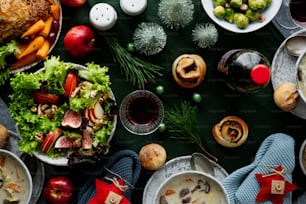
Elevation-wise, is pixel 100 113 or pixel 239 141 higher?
pixel 100 113

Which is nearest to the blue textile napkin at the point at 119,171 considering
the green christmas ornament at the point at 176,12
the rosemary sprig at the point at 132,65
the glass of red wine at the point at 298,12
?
the rosemary sprig at the point at 132,65

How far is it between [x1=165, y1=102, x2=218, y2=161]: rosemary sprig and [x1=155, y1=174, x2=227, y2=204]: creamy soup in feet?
0.46

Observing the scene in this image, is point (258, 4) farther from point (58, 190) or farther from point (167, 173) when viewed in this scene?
point (58, 190)

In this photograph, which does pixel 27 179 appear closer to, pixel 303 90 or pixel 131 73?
pixel 131 73

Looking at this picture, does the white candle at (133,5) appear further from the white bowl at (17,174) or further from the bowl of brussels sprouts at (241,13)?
the white bowl at (17,174)

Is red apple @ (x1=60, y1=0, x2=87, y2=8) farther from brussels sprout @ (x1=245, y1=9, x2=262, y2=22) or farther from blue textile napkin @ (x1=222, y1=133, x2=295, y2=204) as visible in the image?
blue textile napkin @ (x1=222, y1=133, x2=295, y2=204)

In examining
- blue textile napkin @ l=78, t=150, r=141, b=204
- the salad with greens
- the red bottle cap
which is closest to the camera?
the red bottle cap

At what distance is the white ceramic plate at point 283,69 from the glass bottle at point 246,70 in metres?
0.12

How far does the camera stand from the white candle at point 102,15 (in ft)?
8.09

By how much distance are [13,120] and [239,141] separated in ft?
2.70

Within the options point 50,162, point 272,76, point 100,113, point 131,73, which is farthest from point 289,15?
point 50,162

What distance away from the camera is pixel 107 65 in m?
2.55

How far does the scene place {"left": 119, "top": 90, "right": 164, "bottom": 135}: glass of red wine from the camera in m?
2.53

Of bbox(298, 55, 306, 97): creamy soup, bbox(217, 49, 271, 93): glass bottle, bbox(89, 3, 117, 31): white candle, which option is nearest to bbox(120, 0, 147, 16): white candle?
bbox(89, 3, 117, 31): white candle
